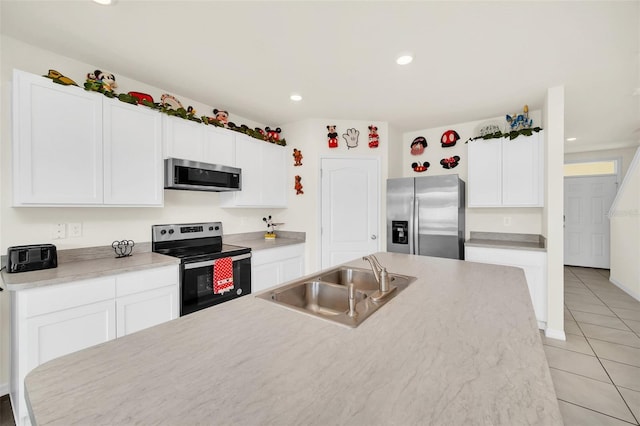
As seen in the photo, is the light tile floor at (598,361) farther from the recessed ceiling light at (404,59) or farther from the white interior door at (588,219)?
the recessed ceiling light at (404,59)

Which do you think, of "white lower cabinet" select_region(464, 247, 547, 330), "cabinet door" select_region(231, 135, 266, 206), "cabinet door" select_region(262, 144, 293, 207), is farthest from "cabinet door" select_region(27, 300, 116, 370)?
"white lower cabinet" select_region(464, 247, 547, 330)

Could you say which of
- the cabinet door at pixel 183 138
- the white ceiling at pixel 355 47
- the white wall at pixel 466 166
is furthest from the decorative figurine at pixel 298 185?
the white wall at pixel 466 166

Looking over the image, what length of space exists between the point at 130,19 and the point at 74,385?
2067mm

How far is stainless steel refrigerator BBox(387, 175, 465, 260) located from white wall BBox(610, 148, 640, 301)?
2.76m

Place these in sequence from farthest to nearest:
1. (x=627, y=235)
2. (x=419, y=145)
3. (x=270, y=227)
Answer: (x=627, y=235)
(x=419, y=145)
(x=270, y=227)

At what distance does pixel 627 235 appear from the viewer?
4.29m

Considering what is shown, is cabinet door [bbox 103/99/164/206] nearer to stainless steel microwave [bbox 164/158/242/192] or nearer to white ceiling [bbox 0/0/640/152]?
stainless steel microwave [bbox 164/158/242/192]

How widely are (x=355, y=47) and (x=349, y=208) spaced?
81.2 inches

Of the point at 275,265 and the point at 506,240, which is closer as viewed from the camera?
the point at 275,265

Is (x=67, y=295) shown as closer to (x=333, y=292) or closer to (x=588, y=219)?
(x=333, y=292)

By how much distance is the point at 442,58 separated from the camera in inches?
87.2

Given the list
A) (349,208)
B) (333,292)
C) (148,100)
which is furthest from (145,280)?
(349,208)

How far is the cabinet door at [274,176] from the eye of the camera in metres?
3.56

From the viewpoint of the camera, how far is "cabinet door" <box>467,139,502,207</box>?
3334mm
